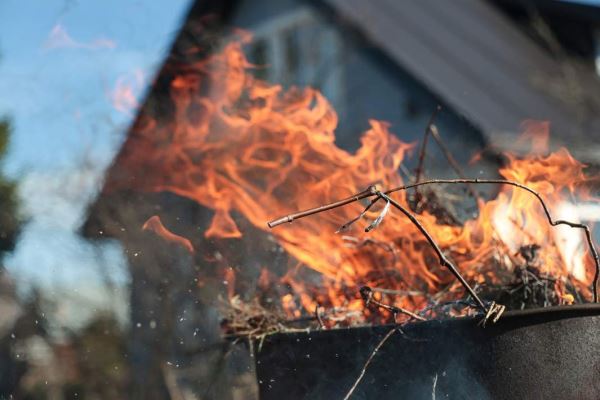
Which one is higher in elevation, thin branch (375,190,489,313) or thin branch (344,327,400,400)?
thin branch (375,190,489,313)

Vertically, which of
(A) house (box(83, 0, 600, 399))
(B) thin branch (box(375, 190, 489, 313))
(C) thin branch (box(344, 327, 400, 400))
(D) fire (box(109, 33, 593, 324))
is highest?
(B) thin branch (box(375, 190, 489, 313))

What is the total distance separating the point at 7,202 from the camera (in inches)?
325

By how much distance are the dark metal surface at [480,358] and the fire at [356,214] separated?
24.3 inches

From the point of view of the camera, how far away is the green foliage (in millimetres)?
7809

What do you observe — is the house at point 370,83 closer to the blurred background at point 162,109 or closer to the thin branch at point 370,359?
the blurred background at point 162,109

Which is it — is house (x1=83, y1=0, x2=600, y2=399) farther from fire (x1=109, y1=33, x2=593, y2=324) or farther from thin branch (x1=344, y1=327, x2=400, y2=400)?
thin branch (x1=344, y1=327, x2=400, y2=400)

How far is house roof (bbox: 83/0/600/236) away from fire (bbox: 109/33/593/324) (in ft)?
13.7

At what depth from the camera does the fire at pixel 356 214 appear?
3.93 m

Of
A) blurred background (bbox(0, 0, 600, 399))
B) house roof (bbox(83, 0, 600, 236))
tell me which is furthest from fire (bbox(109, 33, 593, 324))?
house roof (bbox(83, 0, 600, 236))

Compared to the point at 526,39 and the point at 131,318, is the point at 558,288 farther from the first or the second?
the point at 526,39

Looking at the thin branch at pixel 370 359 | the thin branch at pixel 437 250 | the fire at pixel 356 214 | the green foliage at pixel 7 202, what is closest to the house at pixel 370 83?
the green foliage at pixel 7 202

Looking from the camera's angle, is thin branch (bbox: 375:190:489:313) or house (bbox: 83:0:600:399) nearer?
thin branch (bbox: 375:190:489:313)

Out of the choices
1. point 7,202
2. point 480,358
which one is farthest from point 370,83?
point 480,358

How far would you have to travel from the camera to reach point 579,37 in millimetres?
12797
